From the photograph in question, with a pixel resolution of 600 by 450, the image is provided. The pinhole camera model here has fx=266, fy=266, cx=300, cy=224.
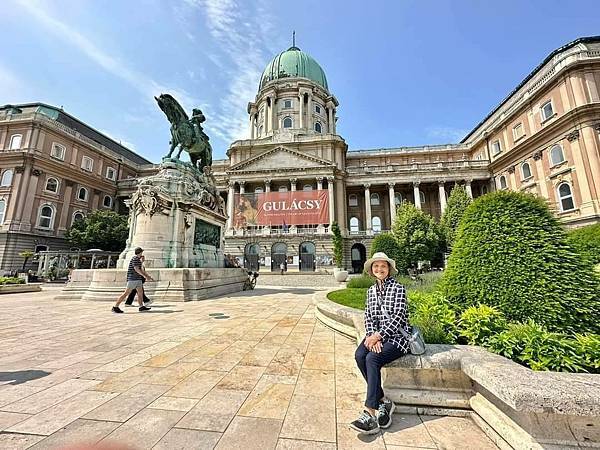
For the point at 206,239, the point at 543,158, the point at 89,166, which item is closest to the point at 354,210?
the point at 543,158

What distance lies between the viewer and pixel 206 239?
1214 centimetres

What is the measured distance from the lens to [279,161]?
39938 mm

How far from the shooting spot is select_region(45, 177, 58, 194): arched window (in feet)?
111

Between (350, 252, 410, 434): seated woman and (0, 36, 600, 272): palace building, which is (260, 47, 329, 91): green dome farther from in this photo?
(350, 252, 410, 434): seated woman

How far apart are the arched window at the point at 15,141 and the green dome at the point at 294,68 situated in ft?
131

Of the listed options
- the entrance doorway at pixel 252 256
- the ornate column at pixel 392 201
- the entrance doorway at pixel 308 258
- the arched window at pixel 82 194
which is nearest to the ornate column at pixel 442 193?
the ornate column at pixel 392 201

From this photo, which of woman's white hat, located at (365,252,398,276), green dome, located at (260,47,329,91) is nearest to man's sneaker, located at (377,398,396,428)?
woman's white hat, located at (365,252,398,276)

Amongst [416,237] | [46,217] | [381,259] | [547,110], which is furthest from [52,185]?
[547,110]

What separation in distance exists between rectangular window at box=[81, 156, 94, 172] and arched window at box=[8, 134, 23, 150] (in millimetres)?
6547

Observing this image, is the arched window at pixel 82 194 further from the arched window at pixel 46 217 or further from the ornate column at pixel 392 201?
the ornate column at pixel 392 201

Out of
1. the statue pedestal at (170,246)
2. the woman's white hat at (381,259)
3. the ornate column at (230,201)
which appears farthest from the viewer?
the ornate column at (230,201)

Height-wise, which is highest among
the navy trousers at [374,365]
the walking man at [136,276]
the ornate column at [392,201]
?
the ornate column at [392,201]

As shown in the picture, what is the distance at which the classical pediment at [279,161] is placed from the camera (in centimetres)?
3938

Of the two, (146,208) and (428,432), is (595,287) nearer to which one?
(428,432)
